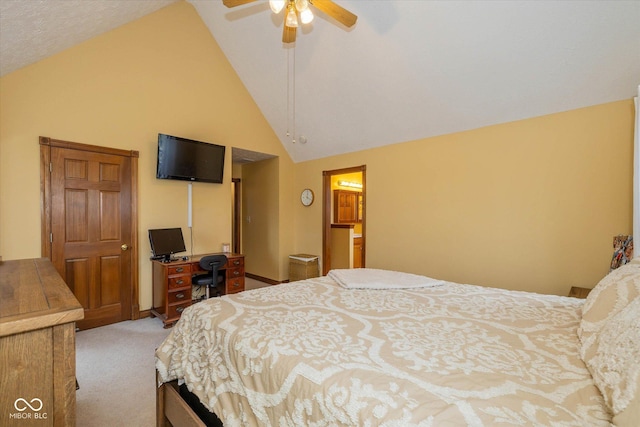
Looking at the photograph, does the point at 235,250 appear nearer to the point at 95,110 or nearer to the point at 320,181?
the point at 320,181

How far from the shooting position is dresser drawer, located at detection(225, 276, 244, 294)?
3703 millimetres

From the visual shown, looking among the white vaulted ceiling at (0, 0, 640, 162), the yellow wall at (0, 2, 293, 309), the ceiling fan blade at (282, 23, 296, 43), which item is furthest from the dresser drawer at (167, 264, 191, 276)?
the ceiling fan blade at (282, 23, 296, 43)

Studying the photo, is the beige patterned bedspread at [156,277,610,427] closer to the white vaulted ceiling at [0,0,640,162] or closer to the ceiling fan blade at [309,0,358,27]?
the white vaulted ceiling at [0,0,640,162]

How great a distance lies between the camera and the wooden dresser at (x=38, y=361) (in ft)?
2.38

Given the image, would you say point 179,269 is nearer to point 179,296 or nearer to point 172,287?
point 172,287

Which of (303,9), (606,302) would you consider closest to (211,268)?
(303,9)

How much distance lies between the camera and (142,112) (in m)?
3.51

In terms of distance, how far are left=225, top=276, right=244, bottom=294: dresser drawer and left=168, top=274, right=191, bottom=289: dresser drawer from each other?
51cm

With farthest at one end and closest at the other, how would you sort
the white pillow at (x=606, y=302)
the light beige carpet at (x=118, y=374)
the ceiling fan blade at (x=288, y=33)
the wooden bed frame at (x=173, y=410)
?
the ceiling fan blade at (x=288, y=33)
the light beige carpet at (x=118, y=374)
the wooden bed frame at (x=173, y=410)
the white pillow at (x=606, y=302)

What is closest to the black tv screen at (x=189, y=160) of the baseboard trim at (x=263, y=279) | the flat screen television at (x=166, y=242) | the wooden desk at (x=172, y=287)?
the flat screen television at (x=166, y=242)

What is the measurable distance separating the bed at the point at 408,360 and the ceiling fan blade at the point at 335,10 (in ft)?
6.75

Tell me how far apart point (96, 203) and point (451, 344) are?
3732mm

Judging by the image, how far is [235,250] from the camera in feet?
19.6

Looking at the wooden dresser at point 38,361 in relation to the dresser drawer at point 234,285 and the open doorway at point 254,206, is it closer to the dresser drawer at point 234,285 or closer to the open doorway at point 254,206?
the dresser drawer at point 234,285
